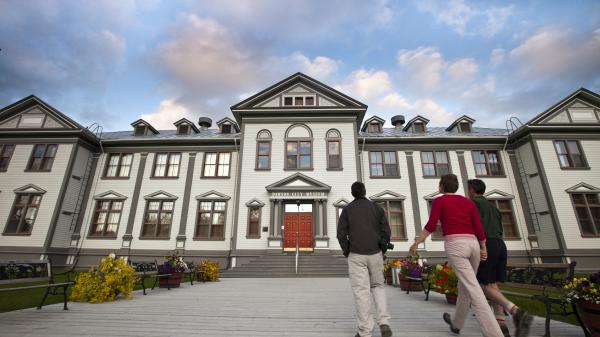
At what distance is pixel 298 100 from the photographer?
2045 centimetres

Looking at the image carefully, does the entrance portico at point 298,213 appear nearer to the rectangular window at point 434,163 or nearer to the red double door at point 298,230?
the red double door at point 298,230

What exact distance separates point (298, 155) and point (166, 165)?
1001cm

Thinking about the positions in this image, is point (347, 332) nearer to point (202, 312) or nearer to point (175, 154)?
point (202, 312)

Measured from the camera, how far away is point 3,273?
11.6 meters

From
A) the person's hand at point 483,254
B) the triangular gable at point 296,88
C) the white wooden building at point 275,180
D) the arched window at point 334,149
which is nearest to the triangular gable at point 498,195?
the white wooden building at point 275,180

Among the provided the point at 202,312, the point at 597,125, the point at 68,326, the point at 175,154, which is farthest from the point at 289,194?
the point at 597,125

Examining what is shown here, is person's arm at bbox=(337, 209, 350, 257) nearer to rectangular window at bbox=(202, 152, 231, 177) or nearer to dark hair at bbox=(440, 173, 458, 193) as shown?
dark hair at bbox=(440, 173, 458, 193)

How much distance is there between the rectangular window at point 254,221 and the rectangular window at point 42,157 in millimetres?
14249

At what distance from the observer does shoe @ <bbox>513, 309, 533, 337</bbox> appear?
361cm

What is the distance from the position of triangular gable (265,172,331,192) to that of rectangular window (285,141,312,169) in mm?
954

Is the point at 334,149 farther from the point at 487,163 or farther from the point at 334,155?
the point at 487,163

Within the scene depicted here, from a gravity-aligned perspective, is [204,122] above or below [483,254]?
above

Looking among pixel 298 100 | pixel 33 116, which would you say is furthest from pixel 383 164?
pixel 33 116

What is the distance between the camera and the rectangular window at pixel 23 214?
58.2 feet
